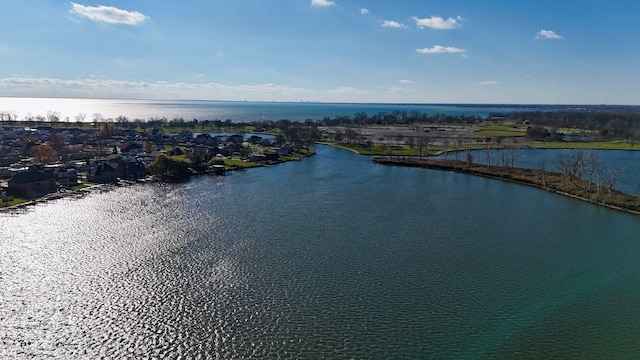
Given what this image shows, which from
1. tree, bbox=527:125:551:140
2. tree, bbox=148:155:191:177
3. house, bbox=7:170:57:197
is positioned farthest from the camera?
tree, bbox=527:125:551:140

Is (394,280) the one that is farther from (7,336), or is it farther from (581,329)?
(7,336)

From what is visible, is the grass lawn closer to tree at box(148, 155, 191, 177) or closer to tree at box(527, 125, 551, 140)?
tree at box(148, 155, 191, 177)

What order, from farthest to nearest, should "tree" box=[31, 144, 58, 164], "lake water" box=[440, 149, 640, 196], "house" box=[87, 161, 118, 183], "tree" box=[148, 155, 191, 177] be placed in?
"tree" box=[31, 144, 58, 164] → "tree" box=[148, 155, 191, 177] → "lake water" box=[440, 149, 640, 196] → "house" box=[87, 161, 118, 183]

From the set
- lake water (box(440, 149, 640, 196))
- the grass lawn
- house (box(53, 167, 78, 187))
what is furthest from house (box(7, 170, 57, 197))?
lake water (box(440, 149, 640, 196))

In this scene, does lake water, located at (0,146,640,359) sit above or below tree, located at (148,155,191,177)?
below

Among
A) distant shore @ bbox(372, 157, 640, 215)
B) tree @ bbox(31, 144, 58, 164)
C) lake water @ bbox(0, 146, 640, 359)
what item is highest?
tree @ bbox(31, 144, 58, 164)

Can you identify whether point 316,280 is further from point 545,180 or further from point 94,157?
point 94,157

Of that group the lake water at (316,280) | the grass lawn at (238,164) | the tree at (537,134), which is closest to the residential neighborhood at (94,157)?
the grass lawn at (238,164)
